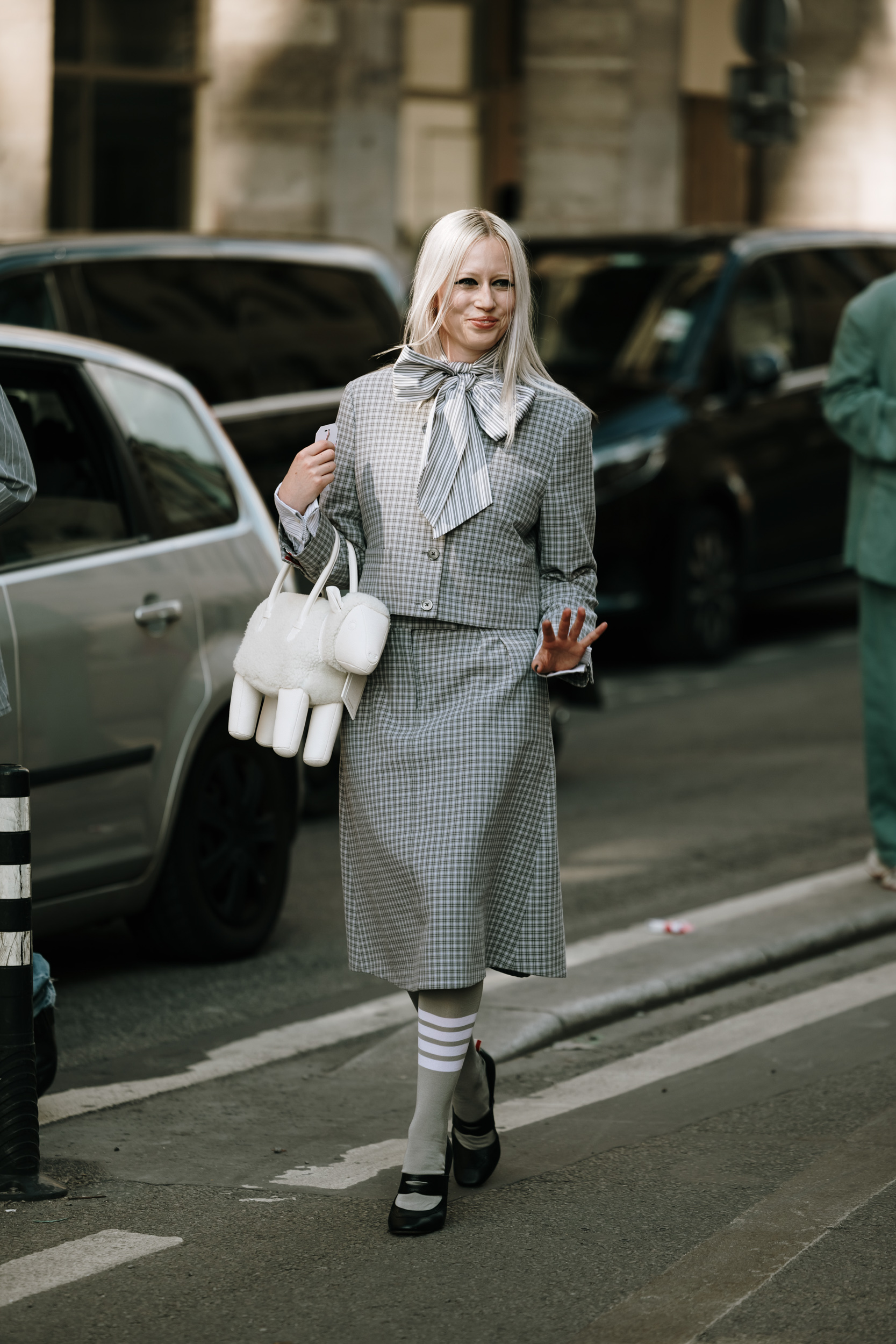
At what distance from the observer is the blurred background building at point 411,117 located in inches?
640

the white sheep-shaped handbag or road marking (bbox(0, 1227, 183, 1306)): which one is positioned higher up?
the white sheep-shaped handbag

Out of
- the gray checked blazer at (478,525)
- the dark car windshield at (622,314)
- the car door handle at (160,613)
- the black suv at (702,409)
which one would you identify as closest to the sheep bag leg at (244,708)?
the gray checked blazer at (478,525)

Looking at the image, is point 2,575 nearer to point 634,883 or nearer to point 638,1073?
point 638,1073

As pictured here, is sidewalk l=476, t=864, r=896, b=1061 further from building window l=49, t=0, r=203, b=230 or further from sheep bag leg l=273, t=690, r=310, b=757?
building window l=49, t=0, r=203, b=230

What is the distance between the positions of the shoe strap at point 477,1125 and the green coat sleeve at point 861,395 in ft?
10.5

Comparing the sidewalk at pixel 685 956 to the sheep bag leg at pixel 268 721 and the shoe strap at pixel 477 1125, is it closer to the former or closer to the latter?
the shoe strap at pixel 477 1125

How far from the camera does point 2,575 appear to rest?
18.7ft

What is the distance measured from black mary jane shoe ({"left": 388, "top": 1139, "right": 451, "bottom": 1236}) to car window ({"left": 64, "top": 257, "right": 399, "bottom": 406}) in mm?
4978

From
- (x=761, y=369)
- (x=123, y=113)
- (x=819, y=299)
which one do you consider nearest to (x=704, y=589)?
(x=761, y=369)

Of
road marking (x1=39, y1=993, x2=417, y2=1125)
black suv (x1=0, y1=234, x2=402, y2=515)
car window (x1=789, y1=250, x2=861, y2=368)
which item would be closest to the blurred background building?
car window (x1=789, y1=250, x2=861, y2=368)

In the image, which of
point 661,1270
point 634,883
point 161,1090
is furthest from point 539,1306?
point 634,883

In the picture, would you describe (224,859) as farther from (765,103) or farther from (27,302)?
(765,103)

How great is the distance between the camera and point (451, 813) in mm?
4418

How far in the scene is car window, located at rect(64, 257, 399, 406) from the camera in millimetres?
9016
